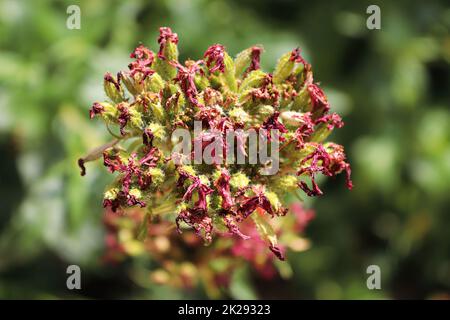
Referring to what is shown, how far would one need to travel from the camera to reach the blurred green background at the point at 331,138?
205 inches

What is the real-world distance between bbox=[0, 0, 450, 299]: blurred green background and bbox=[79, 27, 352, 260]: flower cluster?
1595 mm

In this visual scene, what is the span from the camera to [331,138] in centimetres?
596

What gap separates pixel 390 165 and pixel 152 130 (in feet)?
11.8

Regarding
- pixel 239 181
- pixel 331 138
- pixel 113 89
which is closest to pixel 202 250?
pixel 239 181

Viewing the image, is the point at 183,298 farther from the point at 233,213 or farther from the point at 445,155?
the point at 445,155

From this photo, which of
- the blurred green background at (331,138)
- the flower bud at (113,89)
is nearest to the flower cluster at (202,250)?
the blurred green background at (331,138)

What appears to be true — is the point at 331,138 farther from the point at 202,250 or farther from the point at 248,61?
the point at 248,61

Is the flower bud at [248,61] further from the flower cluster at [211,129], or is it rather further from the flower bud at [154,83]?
the flower bud at [154,83]

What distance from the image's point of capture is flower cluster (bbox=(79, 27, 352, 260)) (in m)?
3.18

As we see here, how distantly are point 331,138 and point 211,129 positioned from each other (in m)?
3.02

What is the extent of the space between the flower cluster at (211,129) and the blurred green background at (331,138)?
159cm

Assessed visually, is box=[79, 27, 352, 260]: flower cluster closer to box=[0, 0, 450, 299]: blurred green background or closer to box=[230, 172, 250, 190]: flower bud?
box=[230, 172, 250, 190]: flower bud

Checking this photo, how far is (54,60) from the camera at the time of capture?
542 centimetres

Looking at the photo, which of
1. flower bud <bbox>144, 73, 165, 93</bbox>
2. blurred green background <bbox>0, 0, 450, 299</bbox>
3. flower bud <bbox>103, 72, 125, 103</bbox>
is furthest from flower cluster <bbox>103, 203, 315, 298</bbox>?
flower bud <bbox>144, 73, 165, 93</bbox>
